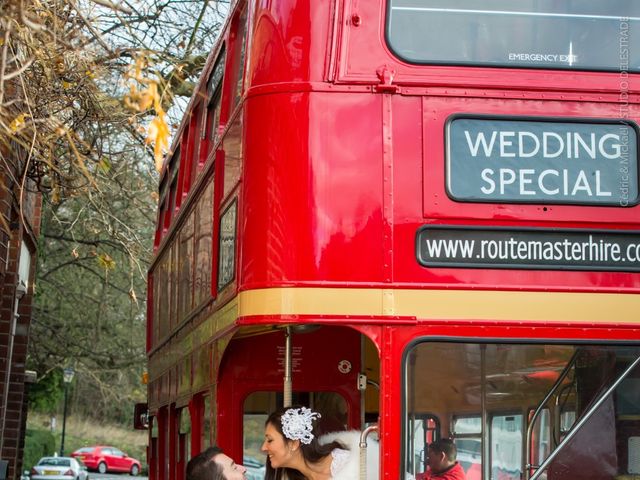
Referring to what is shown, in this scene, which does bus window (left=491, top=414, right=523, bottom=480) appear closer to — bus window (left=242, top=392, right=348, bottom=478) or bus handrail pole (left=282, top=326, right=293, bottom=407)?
bus handrail pole (left=282, top=326, right=293, bottom=407)

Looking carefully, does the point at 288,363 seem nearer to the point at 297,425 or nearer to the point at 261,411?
the point at 297,425

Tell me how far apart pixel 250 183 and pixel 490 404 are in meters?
1.45

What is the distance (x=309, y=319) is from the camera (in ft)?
16.6

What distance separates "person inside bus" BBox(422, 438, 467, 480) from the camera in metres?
4.98

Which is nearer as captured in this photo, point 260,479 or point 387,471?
point 387,471

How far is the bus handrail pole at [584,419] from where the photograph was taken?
4961mm

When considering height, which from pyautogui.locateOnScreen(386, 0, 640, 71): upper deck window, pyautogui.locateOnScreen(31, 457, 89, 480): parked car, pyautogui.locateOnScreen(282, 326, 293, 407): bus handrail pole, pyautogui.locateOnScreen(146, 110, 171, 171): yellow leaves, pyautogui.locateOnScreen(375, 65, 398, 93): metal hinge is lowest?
pyautogui.locateOnScreen(31, 457, 89, 480): parked car

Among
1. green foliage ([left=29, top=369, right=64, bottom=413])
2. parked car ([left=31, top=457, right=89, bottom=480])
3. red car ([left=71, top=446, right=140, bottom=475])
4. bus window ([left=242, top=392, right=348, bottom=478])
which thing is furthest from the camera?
red car ([left=71, top=446, right=140, bottom=475])


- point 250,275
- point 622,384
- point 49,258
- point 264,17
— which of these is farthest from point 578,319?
point 49,258

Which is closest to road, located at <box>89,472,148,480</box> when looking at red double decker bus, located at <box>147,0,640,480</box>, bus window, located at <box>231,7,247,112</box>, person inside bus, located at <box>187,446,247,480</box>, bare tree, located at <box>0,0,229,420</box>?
bare tree, located at <box>0,0,229,420</box>

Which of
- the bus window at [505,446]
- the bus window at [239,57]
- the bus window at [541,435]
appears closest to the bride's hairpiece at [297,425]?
the bus window at [505,446]

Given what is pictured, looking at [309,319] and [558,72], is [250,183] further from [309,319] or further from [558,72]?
[558,72]

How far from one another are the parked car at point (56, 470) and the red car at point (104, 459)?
38.8 ft

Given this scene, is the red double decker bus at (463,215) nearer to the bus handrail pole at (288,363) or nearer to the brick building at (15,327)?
the bus handrail pole at (288,363)
